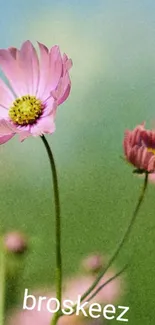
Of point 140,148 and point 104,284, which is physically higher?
point 140,148

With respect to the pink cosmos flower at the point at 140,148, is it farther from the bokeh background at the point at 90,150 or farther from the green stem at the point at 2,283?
the green stem at the point at 2,283

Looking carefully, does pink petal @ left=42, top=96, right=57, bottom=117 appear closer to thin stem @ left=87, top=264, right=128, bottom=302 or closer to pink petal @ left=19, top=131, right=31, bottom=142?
pink petal @ left=19, top=131, right=31, bottom=142

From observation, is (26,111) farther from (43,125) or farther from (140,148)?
(140,148)

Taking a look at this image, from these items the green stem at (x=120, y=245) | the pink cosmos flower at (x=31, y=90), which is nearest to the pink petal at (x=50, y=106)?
the pink cosmos flower at (x=31, y=90)

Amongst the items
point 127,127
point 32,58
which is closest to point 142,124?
point 127,127

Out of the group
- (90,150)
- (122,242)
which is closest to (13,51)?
(90,150)

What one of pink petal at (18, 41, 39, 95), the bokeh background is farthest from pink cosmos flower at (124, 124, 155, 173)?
pink petal at (18, 41, 39, 95)
